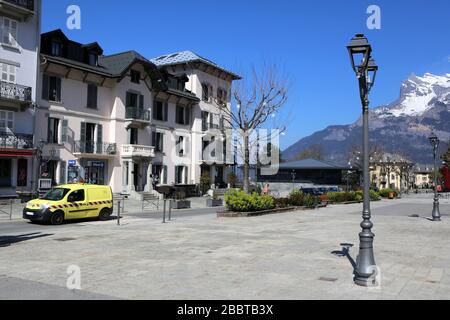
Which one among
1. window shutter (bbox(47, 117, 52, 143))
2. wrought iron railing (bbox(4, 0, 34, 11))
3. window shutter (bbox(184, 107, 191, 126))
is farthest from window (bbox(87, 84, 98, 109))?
window shutter (bbox(184, 107, 191, 126))

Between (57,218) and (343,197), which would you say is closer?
(57,218)

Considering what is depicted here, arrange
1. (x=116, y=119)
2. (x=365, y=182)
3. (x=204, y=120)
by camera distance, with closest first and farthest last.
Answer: (x=365, y=182) < (x=116, y=119) < (x=204, y=120)

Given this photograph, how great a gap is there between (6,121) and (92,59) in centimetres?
1036

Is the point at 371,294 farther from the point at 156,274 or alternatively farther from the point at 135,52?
the point at 135,52

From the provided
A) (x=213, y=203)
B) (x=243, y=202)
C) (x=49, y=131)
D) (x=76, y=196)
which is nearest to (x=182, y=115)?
(x=213, y=203)

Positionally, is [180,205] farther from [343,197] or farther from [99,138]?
[343,197]

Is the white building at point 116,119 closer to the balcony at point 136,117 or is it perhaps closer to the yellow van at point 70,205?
the balcony at point 136,117

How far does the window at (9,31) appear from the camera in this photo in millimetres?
29031

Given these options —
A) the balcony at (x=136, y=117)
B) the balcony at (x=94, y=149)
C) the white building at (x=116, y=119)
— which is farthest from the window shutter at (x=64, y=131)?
the balcony at (x=136, y=117)

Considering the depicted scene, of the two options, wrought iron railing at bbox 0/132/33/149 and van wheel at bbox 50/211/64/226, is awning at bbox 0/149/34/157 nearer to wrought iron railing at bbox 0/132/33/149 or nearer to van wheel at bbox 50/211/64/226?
wrought iron railing at bbox 0/132/33/149

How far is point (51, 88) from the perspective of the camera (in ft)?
109

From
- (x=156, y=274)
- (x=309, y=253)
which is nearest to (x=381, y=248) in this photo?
(x=309, y=253)

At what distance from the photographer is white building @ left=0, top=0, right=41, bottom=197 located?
2888 centimetres

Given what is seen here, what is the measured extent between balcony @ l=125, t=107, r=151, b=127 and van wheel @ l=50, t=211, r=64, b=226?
67.3 feet
